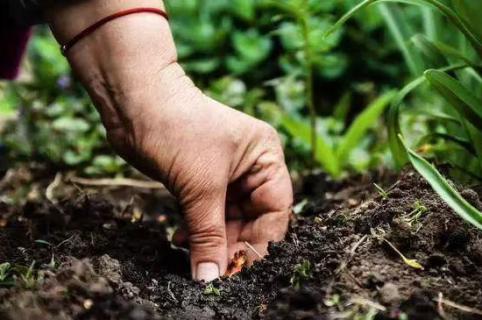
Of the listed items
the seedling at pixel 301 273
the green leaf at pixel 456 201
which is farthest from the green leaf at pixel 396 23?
the seedling at pixel 301 273

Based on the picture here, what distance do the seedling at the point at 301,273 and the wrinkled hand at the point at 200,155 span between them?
1.01 feet

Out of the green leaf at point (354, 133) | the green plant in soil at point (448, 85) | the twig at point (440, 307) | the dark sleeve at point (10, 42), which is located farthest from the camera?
the green leaf at point (354, 133)

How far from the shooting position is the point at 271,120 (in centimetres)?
315

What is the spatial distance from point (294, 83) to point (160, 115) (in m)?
1.93

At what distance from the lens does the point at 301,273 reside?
142cm

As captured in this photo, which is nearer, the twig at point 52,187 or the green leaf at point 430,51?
the green leaf at point 430,51

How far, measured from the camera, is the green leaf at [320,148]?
2590 mm

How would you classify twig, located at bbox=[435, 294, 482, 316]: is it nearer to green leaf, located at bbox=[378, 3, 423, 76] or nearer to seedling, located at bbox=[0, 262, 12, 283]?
seedling, located at bbox=[0, 262, 12, 283]

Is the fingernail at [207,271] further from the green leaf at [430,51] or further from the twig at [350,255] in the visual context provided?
the green leaf at [430,51]

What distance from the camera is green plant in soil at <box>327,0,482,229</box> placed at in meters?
1.60

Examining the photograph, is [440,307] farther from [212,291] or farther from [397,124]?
[397,124]

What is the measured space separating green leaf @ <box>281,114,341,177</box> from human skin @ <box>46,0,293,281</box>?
0.88 meters

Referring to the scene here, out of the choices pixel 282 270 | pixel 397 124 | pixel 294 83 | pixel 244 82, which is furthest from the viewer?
pixel 244 82

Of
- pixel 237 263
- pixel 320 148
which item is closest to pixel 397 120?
pixel 237 263
